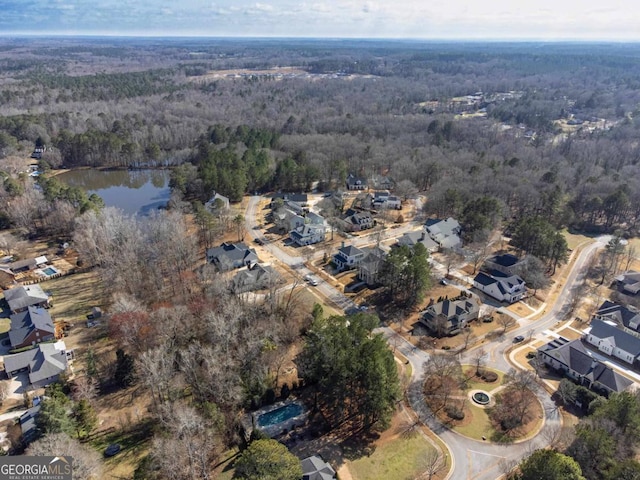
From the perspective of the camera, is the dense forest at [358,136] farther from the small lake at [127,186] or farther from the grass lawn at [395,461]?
the grass lawn at [395,461]

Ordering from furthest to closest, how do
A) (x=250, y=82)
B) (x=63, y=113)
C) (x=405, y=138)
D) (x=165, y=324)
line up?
(x=250, y=82) < (x=63, y=113) < (x=405, y=138) < (x=165, y=324)

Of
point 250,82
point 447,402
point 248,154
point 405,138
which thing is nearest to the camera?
point 447,402

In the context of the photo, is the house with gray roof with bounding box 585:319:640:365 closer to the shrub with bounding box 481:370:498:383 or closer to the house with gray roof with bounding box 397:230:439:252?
the shrub with bounding box 481:370:498:383

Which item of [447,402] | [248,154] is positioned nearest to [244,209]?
[248,154]

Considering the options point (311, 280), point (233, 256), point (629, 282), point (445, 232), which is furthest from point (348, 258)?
point (629, 282)

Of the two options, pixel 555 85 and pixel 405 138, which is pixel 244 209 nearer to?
pixel 405 138

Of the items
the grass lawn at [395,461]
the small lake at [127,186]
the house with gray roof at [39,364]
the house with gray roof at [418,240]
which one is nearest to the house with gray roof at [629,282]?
the house with gray roof at [418,240]

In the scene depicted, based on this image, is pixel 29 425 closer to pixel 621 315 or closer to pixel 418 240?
pixel 418 240

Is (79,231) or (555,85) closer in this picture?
(79,231)
